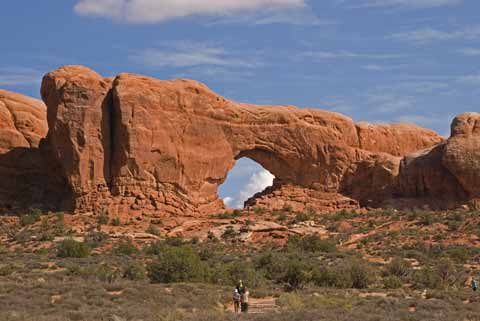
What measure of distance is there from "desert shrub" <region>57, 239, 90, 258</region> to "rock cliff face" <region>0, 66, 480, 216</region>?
538 centimetres

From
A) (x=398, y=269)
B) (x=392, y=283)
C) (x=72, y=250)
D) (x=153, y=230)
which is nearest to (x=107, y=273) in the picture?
(x=72, y=250)

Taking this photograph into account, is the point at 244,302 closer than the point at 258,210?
Yes

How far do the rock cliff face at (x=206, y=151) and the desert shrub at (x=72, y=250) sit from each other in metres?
5.38

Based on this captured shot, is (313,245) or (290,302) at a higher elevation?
(313,245)

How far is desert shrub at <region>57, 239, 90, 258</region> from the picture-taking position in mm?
40469

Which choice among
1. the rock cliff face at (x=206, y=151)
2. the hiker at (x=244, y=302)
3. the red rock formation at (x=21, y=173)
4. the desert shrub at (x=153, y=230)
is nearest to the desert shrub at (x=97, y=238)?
the desert shrub at (x=153, y=230)

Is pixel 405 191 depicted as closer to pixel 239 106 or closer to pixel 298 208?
pixel 298 208

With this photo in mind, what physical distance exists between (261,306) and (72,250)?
13908 millimetres

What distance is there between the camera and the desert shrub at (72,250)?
1593 inches

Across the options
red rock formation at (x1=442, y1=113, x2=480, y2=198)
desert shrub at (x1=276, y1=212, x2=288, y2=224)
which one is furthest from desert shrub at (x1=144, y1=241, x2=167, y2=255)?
red rock formation at (x1=442, y1=113, x2=480, y2=198)

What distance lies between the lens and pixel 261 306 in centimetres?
2852

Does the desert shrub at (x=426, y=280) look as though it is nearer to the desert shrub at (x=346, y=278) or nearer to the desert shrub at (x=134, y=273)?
the desert shrub at (x=346, y=278)

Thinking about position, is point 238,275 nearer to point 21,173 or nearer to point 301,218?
point 301,218

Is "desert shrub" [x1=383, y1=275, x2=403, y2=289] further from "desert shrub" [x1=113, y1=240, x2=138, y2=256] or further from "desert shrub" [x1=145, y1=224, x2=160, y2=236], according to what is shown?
"desert shrub" [x1=145, y1=224, x2=160, y2=236]
